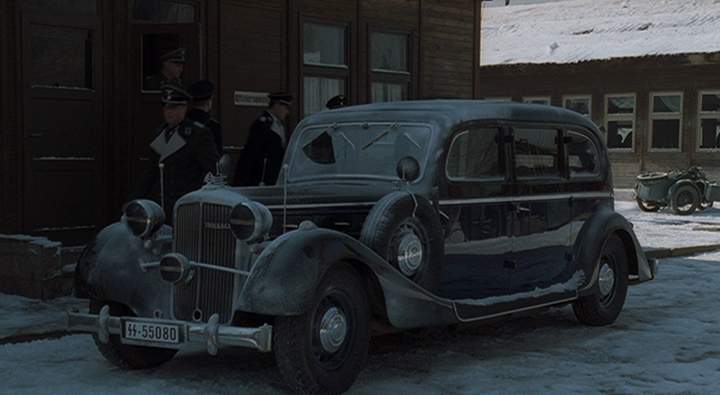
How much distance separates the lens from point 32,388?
18.5ft

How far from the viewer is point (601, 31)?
28688 mm

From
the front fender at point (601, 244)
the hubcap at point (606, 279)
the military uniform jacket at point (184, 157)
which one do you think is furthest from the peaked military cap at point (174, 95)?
the hubcap at point (606, 279)

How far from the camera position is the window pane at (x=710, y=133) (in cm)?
2516

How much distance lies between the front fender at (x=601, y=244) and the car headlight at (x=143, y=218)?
3294mm

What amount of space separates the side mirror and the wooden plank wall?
20080mm

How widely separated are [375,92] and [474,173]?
7.06 meters

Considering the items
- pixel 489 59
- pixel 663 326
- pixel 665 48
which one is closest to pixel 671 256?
pixel 663 326

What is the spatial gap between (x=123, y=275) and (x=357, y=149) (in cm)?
189

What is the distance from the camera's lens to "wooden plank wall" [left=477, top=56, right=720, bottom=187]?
997 inches

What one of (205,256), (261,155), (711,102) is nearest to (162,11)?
(261,155)

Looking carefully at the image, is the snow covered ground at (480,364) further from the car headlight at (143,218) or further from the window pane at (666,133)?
the window pane at (666,133)

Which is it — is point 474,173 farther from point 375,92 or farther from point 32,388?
point 375,92

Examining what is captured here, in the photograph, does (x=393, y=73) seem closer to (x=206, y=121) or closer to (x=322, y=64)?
(x=322, y=64)

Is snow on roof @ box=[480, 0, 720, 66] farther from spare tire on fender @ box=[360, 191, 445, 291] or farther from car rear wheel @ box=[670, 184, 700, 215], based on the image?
spare tire on fender @ box=[360, 191, 445, 291]
